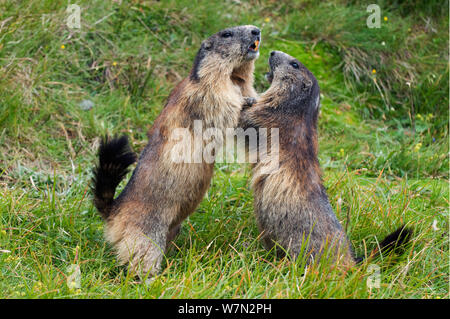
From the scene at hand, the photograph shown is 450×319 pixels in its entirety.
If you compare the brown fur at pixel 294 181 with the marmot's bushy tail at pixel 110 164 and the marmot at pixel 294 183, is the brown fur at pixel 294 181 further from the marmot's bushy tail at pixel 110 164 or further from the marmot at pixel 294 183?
the marmot's bushy tail at pixel 110 164

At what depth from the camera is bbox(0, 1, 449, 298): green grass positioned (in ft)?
15.1

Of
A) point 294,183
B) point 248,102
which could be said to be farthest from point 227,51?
point 294,183

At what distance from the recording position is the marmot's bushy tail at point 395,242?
4.96 m

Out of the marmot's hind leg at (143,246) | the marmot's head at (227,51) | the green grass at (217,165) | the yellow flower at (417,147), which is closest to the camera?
the green grass at (217,165)

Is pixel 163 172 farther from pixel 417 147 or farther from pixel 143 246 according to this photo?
pixel 417 147

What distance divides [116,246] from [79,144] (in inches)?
106

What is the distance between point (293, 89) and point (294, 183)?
36.9 inches

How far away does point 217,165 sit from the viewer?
7375mm

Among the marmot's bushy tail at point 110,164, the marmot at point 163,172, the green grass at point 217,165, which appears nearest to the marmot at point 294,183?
the green grass at point 217,165

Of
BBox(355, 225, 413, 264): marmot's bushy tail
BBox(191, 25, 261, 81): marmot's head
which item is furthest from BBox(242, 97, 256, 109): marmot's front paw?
BBox(355, 225, 413, 264): marmot's bushy tail

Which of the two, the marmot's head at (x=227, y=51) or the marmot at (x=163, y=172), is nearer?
the marmot at (x=163, y=172)

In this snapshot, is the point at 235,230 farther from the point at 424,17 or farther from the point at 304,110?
the point at 424,17

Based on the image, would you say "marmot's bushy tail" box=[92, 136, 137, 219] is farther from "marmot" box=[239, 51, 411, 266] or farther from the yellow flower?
the yellow flower

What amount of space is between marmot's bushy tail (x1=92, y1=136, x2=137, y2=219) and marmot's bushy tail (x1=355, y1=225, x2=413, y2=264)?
2.31 meters
